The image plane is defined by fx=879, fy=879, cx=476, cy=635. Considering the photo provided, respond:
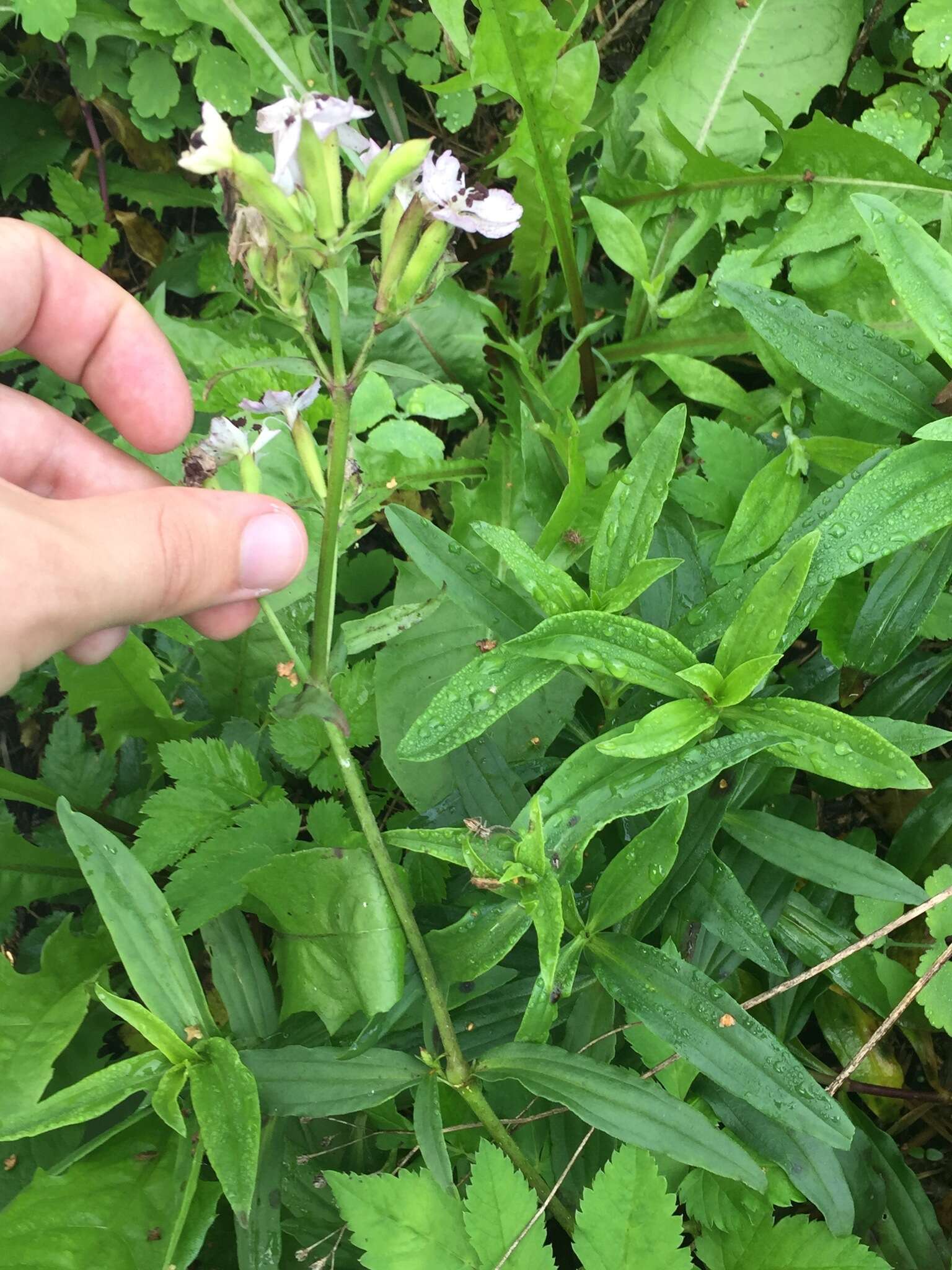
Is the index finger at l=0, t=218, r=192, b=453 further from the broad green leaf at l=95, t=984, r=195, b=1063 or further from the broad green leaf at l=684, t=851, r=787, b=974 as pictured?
the broad green leaf at l=684, t=851, r=787, b=974

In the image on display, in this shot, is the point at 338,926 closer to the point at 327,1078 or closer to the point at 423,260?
the point at 327,1078

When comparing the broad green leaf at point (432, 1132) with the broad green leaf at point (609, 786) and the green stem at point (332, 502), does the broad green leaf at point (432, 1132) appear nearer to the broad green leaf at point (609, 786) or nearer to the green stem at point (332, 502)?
the broad green leaf at point (609, 786)

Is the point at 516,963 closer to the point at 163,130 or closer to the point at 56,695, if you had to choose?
the point at 56,695

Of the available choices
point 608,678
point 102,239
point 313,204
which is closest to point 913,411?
point 608,678

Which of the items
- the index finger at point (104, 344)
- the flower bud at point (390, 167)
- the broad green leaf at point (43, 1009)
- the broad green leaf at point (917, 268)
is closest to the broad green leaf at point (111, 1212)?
the broad green leaf at point (43, 1009)

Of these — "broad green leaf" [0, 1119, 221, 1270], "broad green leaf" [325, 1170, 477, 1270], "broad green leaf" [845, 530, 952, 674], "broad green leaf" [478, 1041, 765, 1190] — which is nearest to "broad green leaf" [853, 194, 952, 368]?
"broad green leaf" [845, 530, 952, 674]

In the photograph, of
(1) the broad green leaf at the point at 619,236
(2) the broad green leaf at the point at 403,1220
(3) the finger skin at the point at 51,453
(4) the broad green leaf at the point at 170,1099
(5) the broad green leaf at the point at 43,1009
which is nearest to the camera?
(2) the broad green leaf at the point at 403,1220
